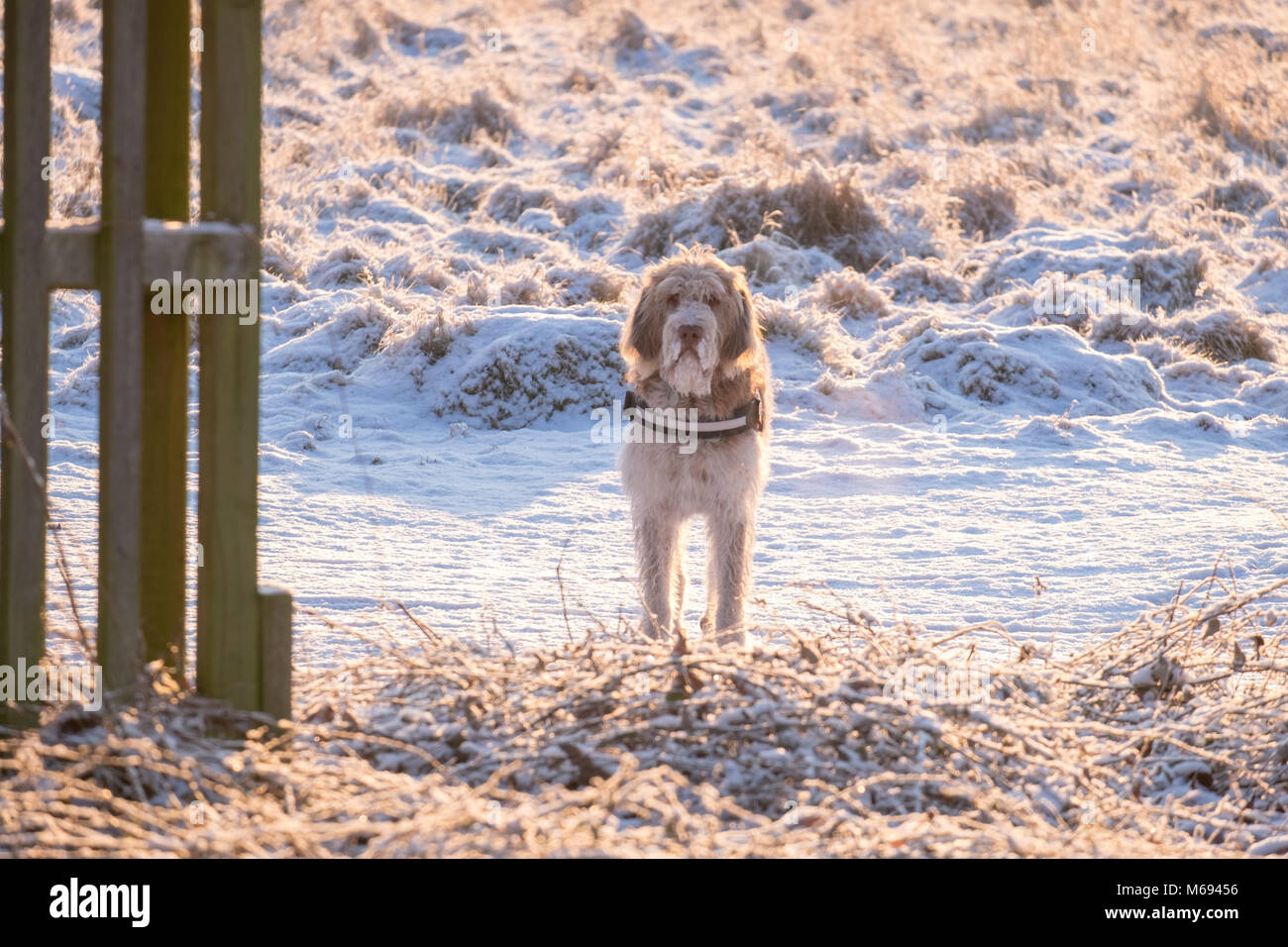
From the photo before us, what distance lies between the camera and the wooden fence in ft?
10.5

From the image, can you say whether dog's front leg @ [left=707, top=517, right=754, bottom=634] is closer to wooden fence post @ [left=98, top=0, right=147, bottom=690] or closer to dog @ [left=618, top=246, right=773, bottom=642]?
dog @ [left=618, top=246, right=773, bottom=642]

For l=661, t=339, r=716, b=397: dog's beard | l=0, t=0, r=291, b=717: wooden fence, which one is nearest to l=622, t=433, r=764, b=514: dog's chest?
l=661, t=339, r=716, b=397: dog's beard

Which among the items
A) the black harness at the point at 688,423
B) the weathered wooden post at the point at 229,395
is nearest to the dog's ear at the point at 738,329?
the black harness at the point at 688,423

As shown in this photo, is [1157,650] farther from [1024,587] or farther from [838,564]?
[838,564]

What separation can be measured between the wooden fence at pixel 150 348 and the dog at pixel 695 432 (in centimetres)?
226

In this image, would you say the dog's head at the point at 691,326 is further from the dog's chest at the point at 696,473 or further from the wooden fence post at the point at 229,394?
the wooden fence post at the point at 229,394

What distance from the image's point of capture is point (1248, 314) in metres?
12.9

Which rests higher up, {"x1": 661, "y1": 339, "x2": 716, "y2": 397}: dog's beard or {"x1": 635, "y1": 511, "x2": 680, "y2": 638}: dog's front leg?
{"x1": 661, "y1": 339, "x2": 716, "y2": 397}: dog's beard

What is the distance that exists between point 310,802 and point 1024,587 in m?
4.18

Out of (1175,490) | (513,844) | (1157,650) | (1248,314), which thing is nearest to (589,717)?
(513,844)

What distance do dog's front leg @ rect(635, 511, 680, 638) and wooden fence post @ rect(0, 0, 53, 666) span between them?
2734mm

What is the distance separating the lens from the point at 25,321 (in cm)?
324

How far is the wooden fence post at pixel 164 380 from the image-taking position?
3.45m

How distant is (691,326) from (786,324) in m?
6.11
